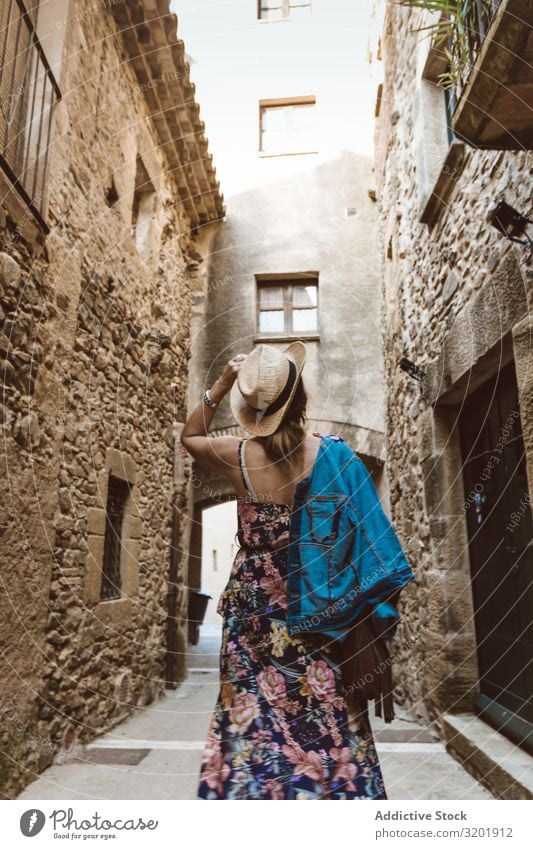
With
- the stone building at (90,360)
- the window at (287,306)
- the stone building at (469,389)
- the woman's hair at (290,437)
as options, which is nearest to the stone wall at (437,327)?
the stone building at (469,389)

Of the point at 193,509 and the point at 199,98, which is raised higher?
the point at 199,98

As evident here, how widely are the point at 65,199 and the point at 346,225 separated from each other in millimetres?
3902

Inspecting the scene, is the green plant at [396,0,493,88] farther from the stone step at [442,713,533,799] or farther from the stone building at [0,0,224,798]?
the stone step at [442,713,533,799]

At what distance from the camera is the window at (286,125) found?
6152 millimetres

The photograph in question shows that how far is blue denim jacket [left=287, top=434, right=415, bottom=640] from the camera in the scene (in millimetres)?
1512

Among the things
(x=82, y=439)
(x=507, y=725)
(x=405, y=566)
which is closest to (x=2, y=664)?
(x=82, y=439)

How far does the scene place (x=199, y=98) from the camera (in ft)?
18.7

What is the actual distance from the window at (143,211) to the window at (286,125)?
1.41 metres

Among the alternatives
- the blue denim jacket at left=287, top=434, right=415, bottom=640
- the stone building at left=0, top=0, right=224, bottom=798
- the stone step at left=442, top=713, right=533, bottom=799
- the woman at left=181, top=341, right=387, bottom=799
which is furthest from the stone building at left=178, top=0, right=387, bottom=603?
the blue denim jacket at left=287, top=434, right=415, bottom=640

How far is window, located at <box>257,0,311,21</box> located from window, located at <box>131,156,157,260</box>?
1670 mm

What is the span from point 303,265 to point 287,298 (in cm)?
40

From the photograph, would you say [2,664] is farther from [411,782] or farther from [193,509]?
[193,509]

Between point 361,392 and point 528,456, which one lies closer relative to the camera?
point 528,456

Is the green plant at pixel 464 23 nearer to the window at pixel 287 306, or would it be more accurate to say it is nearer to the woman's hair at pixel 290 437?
the woman's hair at pixel 290 437
